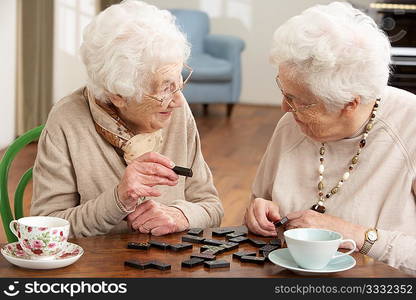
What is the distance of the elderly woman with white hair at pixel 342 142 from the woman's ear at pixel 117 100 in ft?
1.36

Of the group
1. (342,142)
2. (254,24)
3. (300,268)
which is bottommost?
(254,24)

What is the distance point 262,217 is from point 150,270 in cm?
42

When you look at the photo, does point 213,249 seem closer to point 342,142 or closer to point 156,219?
point 156,219

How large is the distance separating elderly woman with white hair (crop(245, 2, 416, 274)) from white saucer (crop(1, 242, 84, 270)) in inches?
19.4

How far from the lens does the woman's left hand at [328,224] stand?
2.00 metres

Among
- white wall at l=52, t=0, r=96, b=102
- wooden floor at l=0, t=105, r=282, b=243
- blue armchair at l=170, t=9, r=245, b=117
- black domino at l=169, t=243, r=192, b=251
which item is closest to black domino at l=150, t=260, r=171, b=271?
black domino at l=169, t=243, r=192, b=251

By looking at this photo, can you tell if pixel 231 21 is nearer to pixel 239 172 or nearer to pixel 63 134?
pixel 239 172

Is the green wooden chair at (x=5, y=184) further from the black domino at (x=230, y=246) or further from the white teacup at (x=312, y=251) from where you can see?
the white teacup at (x=312, y=251)

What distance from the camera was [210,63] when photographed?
329 inches

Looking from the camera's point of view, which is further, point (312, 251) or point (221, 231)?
point (221, 231)

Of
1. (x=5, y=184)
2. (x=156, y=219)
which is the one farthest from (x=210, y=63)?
(x=156, y=219)

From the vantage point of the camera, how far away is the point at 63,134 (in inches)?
88.1

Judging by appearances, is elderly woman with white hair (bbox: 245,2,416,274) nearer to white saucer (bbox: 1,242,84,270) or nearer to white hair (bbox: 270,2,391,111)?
white hair (bbox: 270,2,391,111)

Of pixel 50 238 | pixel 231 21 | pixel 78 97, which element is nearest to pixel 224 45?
pixel 231 21
